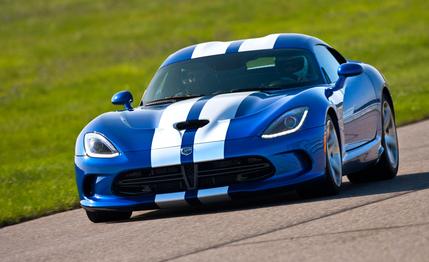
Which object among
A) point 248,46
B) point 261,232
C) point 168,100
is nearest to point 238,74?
point 248,46

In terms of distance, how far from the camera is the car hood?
853 centimetres

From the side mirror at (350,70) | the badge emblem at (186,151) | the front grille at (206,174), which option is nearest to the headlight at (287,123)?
the front grille at (206,174)

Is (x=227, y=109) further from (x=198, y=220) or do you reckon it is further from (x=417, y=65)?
(x=417, y=65)

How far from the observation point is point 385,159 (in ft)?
34.1

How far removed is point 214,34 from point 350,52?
12.8m

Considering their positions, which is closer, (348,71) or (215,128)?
(215,128)

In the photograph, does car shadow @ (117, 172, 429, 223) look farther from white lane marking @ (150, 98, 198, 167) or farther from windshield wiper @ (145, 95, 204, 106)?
windshield wiper @ (145, 95, 204, 106)

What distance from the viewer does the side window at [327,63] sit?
10039mm

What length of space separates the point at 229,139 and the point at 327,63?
7.12 ft

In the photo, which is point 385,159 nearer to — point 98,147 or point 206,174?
point 206,174

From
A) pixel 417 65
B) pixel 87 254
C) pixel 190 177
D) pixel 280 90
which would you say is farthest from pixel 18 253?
pixel 417 65

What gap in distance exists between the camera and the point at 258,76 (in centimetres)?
973

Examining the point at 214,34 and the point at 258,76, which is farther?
the point at 214,34

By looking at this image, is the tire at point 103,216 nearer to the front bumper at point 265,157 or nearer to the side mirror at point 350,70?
the front bumper at point 265,157
